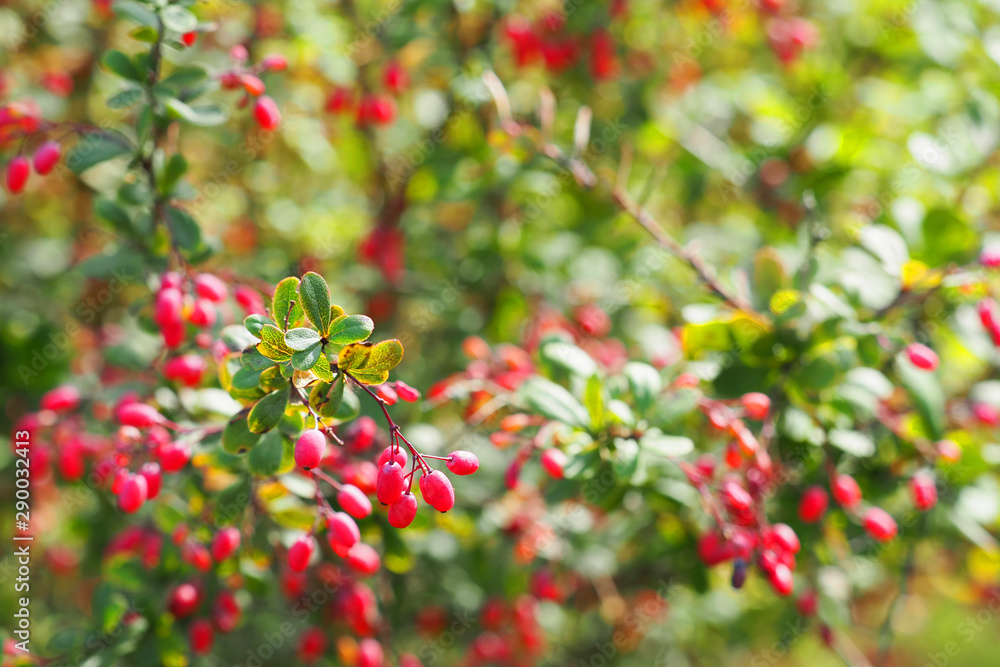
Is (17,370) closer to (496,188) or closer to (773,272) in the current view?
(496,188)

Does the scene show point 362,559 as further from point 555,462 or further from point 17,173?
point 17,173

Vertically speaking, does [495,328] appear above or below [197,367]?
below

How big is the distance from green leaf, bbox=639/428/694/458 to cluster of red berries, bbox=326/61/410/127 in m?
1.32

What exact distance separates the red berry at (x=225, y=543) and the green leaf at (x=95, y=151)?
0.69m

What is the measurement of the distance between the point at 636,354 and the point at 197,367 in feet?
3.66

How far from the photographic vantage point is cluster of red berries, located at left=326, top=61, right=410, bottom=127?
7.23 feet

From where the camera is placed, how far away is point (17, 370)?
2.18m

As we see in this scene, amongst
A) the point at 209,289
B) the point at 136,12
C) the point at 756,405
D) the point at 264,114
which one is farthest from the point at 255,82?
the point at 756,405

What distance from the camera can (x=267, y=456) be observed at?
115cm

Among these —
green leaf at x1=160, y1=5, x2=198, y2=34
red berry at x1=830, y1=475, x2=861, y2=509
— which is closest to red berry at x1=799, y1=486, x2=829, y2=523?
red berry at x1=830, y1=475, x2=861, y2=509

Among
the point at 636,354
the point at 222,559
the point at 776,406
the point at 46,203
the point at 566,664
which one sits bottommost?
the point at 566,664

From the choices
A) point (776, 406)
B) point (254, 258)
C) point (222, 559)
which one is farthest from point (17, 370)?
point (776, 406)

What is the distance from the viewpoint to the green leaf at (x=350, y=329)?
101 centimetres

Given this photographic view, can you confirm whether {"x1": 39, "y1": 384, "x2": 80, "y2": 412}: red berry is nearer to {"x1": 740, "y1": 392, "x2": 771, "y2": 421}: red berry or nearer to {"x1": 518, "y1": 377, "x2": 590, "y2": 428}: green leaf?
{"x1": 518, "y1": 377, "x2": 590, "y2": 428}: green leaf
